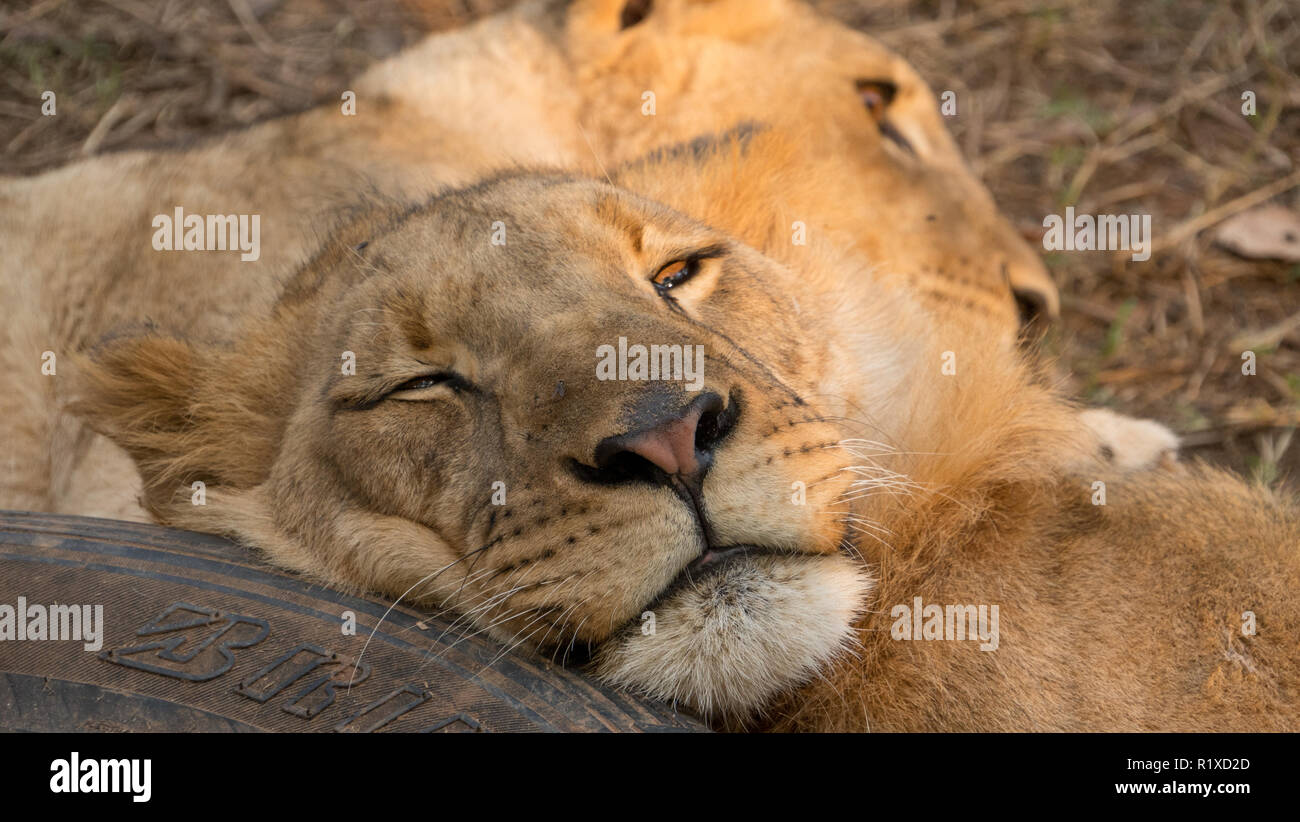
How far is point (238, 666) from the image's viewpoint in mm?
2172

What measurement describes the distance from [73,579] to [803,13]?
3.54m

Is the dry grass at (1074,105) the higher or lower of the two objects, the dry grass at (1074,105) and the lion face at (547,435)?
→ the higher

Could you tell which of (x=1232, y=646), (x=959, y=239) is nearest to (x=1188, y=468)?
(x=1232, y=646)

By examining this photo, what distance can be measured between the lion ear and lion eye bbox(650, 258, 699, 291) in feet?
3.14

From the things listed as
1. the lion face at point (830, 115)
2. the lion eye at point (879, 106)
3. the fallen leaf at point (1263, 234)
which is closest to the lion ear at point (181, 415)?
the lion face at point (830, 115)

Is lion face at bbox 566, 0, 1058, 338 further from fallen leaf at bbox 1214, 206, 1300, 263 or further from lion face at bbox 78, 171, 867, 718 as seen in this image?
fallen leaf at bbox 1214, 206, 1300, 263

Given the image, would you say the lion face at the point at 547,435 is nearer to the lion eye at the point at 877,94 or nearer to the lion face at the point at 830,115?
the lion face at the point at 830,115

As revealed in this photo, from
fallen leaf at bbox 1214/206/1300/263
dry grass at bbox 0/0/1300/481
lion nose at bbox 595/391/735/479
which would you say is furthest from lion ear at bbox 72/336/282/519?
fallen leaf at bbox 1214/206/1300/263

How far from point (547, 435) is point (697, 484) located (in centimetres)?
32

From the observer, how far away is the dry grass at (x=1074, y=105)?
15.8ft

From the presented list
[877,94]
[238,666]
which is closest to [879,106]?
[877,94]

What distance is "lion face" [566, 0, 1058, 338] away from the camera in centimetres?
400

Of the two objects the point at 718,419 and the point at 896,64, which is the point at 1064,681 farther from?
the point at 896,64

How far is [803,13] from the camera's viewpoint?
490cm
